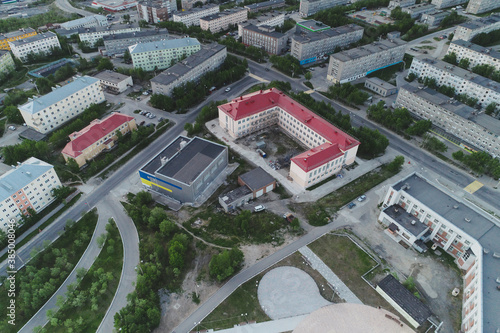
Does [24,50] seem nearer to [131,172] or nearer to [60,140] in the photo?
[60,140]

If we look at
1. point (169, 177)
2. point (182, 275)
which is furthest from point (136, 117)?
point (182, 275)

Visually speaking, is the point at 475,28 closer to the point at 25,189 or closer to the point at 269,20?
the point at 269,20

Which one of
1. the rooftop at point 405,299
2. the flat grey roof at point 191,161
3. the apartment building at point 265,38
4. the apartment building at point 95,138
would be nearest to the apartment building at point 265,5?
the apartment building at point 265,38

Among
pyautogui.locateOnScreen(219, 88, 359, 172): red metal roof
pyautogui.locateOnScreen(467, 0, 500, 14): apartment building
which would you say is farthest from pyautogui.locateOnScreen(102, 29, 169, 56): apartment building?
pyautogui.locateOnScreen(467, 0, 500, 14): apartment building

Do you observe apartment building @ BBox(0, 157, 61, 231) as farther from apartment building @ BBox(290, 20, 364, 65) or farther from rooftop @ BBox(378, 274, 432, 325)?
apartment building @ BBox(290, 20, 364, 65)

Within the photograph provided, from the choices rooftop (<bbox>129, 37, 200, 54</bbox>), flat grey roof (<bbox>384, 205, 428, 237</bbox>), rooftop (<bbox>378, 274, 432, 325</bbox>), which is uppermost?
rooftop (<bbox>129, 37, 200, 54</bbox>)

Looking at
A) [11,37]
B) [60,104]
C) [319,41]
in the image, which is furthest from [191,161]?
[11,37]
